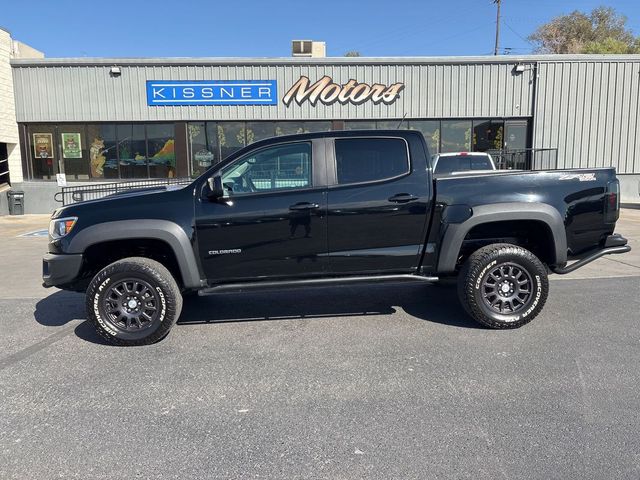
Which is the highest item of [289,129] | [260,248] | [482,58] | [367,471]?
[482,58]

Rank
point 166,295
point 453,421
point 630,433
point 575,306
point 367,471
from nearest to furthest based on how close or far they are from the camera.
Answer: point 367,471
point 630,433
point 453,421
point 166,295
point 575,306

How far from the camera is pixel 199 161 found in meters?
17.2

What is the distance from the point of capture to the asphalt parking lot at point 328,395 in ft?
8.84

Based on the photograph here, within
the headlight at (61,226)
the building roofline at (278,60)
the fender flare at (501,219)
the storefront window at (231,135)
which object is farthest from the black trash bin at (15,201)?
the fender flare at (501,219)

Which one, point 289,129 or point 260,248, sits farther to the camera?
point 289,129

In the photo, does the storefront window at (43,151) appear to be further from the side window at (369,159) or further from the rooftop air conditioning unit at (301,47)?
the side window at (369,159)

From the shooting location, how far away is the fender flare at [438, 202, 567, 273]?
4.58 meters

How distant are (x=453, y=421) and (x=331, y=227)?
83.2 inches

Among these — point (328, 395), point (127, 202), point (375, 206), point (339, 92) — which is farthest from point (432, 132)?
point (328, 395)

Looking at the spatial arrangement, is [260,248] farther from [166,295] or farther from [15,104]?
[15,104]

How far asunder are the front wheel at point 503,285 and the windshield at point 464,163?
5.59m

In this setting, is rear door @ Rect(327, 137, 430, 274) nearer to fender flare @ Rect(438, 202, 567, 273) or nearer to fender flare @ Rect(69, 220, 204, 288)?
fender flare @ Rect(438, 202, 567, 273)

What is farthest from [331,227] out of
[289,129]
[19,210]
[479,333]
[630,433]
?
[19,210]

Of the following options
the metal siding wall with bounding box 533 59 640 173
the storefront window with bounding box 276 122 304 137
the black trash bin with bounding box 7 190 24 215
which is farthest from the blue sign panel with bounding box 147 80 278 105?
the metal siding wall with bounding box 533 59 640 173
